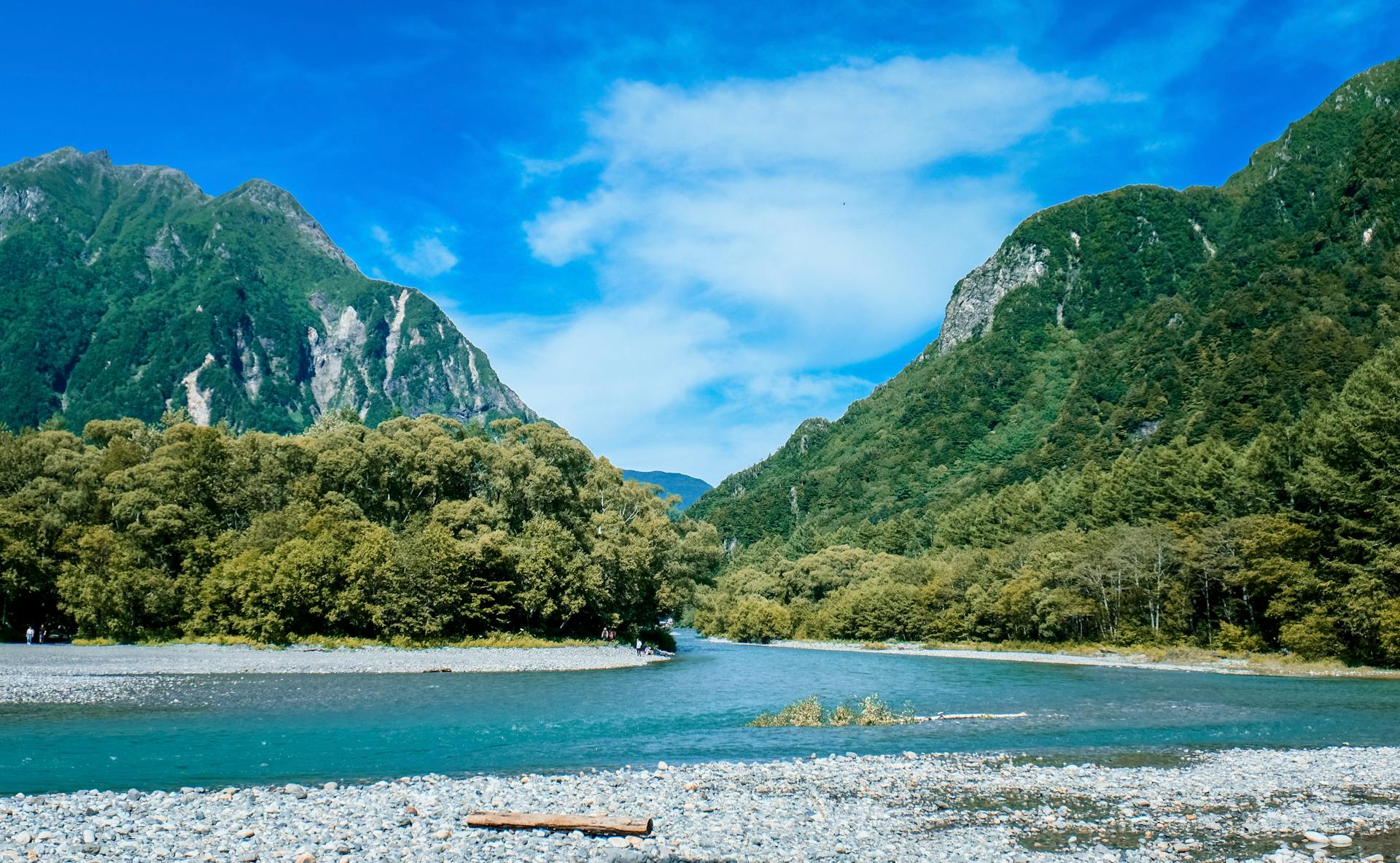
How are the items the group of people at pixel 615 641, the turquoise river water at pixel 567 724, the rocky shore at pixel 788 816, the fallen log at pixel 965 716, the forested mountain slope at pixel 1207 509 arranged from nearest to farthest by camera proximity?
the rocky shore at pixel 788 816 → the turquoise river water at pixel 567 724 → the fallen log at pixel 965 716 → the forested mountain slope at pixel 1207 509 → the group of people at pixel 615 641

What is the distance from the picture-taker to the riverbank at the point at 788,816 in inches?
541

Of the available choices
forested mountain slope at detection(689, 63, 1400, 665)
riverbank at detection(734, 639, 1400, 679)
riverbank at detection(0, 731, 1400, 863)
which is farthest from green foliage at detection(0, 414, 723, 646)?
riverbank at detection(0, 731, 1400, 863)

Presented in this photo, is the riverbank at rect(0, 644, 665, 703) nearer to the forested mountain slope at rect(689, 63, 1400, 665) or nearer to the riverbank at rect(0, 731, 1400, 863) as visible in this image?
the riverbank at rect(0, 731, 1400, 863)

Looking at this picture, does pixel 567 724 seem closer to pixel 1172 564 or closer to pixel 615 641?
pixel 615 641

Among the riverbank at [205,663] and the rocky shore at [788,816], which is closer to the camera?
the rocky shore at [788,816]

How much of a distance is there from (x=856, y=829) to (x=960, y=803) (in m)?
3.35

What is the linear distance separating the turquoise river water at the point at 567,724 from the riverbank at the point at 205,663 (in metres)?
2.46

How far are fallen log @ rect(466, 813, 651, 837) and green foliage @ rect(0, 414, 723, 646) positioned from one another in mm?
49365

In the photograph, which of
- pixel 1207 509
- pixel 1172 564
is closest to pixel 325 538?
pixel 1172 564

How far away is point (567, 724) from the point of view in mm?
31156

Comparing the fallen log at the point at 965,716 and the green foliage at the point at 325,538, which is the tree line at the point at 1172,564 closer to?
the fallen log at the point at 965,716

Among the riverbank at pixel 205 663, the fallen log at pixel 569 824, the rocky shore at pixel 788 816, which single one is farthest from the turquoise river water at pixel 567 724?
the fallen log at pixel 569 824

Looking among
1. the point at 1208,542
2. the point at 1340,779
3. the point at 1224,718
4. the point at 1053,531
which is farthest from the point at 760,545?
the point at 1340,779

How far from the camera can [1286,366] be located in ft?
413
